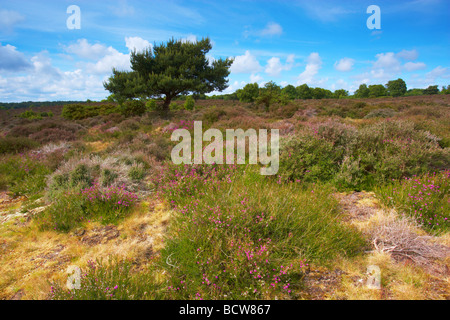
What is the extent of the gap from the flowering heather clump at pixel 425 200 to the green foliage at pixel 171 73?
51.9 ft

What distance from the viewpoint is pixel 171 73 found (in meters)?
17.1

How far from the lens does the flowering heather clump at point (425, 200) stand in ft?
10.4

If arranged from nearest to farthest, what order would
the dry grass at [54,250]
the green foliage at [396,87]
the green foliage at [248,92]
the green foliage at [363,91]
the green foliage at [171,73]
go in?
1. the dry grass at [54,250]
2. the green foliage at [171,73]
3. the green foliage at [248,92]
4. the green foliage at [396,87]
5. the green foliage at [363,91]

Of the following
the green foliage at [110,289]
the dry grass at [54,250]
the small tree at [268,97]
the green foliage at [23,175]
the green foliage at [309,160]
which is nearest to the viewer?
the green foliage at [110,289]

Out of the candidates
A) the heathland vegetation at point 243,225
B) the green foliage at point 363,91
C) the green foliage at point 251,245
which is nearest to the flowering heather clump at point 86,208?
the heathland vegetation at point 243,225

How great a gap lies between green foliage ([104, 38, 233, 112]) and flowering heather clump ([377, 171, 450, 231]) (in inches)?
623

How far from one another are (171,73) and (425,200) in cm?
1774

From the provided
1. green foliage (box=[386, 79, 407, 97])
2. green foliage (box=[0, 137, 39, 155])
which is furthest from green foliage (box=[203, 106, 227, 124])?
green foliage (box=[386, 79, 407, 97])

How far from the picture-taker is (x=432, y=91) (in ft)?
206

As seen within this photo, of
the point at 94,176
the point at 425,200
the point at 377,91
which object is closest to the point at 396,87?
the point at 377,91

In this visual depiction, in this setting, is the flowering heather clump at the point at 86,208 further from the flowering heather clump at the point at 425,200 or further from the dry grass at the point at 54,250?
the flowering heather clump at the point at 425,200

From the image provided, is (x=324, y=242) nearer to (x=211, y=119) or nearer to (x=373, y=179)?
(x=373, y=179)

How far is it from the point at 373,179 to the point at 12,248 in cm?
698
